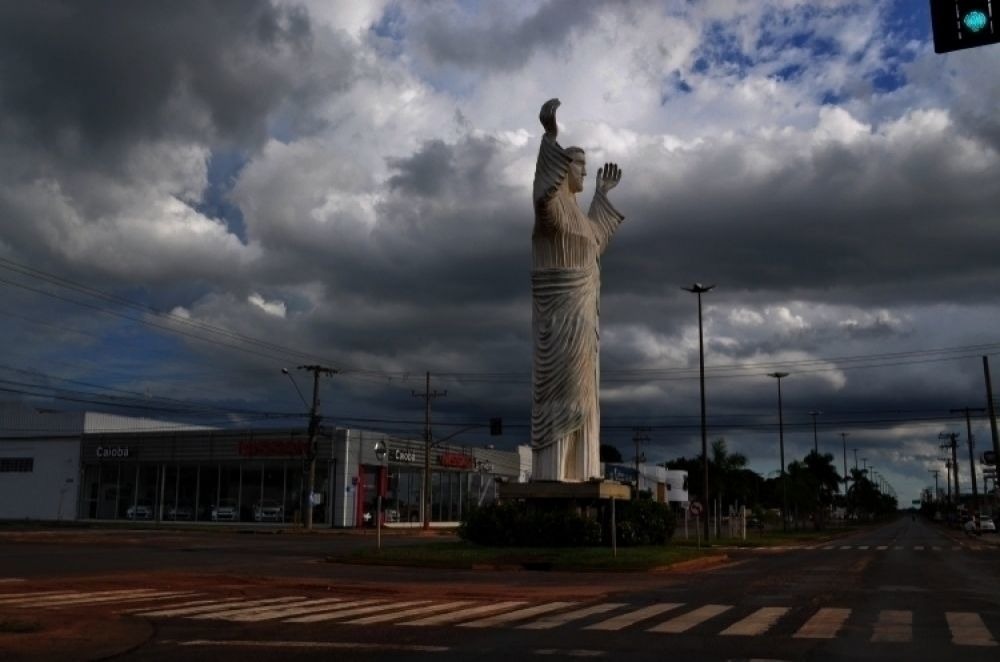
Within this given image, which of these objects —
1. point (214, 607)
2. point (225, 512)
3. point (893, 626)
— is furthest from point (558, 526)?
point (225, 512)

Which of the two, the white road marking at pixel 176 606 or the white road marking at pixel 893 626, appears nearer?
the white road marking at pixel 893 626

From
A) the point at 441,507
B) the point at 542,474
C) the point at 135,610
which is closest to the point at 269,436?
the point at 441,507

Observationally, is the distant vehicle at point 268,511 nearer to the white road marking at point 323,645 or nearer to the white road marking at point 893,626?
the white road marking at point 893,626

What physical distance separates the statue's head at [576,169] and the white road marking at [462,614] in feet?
72.5

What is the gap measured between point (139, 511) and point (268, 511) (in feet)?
34.2

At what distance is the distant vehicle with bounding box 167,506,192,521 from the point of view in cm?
6706

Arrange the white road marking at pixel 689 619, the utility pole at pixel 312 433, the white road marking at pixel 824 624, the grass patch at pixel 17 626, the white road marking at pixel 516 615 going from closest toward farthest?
the grass patch at pixel 17 626, the white road marking at pixel 824 624, the white road marking at pixel 689 619, the white road marking at pixel 516 615, the utility pole at pixel 312 433

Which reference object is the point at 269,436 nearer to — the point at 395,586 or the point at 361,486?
the point at 361,486

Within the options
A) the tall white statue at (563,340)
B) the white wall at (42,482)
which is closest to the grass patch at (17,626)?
the tall white statue at (563,340)

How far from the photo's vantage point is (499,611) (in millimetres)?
14945

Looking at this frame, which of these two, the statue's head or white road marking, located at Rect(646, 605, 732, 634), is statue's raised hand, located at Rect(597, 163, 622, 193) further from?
white road marking, located at Rect(646, 605, 732, 634)

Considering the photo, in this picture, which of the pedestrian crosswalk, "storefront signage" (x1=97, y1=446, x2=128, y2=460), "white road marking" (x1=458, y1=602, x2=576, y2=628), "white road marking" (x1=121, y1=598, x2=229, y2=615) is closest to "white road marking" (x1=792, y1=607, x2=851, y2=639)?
the pedestrian crosswalk

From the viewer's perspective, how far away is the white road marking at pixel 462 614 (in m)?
13.4

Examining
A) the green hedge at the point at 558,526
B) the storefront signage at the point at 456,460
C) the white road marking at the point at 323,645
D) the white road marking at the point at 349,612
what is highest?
the storefront signage at the point at 456,460
